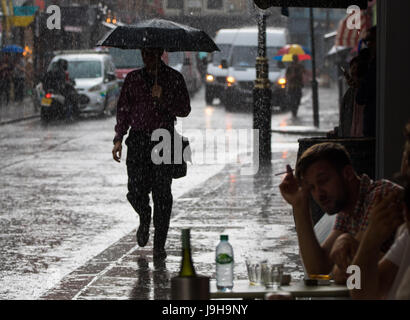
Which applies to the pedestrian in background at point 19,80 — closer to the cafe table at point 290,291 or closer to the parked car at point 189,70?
the parked car at point 189,70

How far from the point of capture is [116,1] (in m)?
40.5

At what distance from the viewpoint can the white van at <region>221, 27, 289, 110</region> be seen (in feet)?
115

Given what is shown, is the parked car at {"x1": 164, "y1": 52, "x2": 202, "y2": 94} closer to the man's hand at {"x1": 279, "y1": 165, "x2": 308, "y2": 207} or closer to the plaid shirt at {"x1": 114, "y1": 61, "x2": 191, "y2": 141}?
the plaid shirt at {"x1": 114, "y1": 61, "x2": 191, "y2": 141}

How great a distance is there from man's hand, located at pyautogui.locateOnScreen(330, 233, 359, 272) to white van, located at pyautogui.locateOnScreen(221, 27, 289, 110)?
30302 millimetres

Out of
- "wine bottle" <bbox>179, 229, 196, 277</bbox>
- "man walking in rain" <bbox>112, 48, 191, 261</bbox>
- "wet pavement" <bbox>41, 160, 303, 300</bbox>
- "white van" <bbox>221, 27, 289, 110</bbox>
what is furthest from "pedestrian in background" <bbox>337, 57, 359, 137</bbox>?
"white van" <bbox>221, 27, 289, 110</bbox>

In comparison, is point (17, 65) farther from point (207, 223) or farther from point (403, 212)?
point (403, 212)

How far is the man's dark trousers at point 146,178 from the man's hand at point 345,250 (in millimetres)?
4506

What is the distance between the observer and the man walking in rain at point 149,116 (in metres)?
8.89

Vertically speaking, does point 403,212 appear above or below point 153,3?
below

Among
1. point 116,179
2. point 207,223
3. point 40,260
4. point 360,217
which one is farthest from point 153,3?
point 360,217

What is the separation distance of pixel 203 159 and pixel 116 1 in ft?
73.9

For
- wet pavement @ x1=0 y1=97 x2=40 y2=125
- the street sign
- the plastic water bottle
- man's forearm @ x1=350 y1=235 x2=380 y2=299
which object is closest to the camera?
man's forearm @ x1=350 y1=235 x2=380 y2=299

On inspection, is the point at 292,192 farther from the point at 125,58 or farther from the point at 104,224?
the point at 125,58

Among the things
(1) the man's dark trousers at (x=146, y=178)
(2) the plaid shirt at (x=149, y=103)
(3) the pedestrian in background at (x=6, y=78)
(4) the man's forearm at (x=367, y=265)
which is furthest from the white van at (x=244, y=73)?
(4) the man's forearm at (x=367, y=265)
